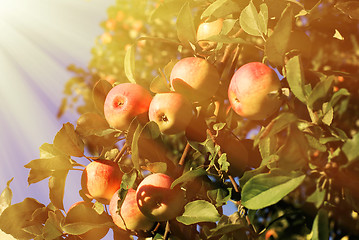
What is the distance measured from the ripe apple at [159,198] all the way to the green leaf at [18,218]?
40 centimetres

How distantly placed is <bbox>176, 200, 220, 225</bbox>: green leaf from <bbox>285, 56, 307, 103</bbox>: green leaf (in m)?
0.34

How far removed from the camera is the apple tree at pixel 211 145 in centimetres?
77

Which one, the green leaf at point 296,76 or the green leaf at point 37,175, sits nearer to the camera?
the green leaf at point 296,76

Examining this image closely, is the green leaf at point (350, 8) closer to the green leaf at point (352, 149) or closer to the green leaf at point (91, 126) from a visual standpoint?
the green leaf at point (352, 149)

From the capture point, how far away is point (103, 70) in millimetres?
4016

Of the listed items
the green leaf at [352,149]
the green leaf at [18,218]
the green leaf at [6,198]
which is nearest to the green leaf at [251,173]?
the green leaf at [352,149]

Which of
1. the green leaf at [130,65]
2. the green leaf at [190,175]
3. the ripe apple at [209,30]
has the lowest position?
the green leaf at [190,175]

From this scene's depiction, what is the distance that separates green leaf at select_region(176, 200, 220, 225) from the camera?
0.89 meters

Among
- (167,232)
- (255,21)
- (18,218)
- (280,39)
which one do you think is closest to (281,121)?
(280,39)

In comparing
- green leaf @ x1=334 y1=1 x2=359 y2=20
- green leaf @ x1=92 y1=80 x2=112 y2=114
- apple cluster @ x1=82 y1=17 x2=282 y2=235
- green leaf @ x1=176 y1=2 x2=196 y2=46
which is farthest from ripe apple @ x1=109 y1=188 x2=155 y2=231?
green leaf @ x1=334 y1=1 x2=359 y2=20

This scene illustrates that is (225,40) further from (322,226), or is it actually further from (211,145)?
(322,226)

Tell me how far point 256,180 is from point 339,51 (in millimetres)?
2035

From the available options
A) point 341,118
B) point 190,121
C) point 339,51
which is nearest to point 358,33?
point 339,51

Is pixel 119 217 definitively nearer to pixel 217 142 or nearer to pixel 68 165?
pixel 68 165
